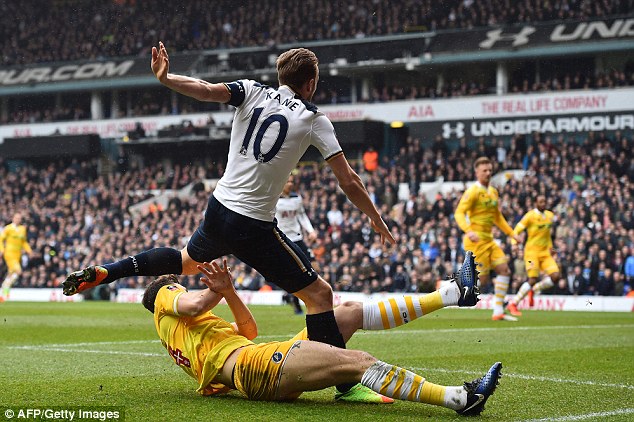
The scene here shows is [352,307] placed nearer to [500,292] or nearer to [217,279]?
[217,279]

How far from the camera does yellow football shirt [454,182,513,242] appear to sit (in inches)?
611

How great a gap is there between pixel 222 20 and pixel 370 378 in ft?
128

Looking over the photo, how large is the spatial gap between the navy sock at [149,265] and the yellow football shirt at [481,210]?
8820 mm

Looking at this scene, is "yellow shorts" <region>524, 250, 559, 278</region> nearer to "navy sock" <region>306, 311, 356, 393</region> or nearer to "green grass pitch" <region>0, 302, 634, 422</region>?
"green grass pitch" <region>0, 302, 634, 422</region>

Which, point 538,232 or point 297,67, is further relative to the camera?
point 538,232

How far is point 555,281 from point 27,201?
26.4 m

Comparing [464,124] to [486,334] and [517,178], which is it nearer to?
[517,178]

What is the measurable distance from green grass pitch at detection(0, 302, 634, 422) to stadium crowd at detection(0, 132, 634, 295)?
8.37 meters

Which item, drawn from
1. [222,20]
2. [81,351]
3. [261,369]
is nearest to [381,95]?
[222,20]

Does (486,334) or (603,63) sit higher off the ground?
(603,63)

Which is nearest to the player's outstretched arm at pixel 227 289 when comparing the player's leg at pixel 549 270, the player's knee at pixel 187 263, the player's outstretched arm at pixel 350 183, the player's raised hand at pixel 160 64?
the player's knee at pixel 187 263

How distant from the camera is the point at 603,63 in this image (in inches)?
1400

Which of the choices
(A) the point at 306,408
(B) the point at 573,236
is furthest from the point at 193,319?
(B) the point at 573,236

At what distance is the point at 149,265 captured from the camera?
23.8 feet
